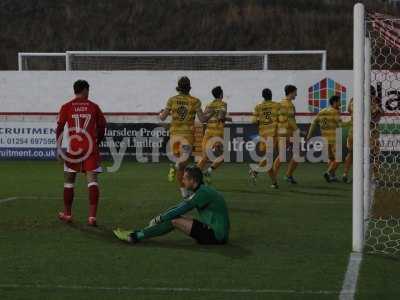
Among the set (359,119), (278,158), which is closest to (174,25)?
(278,158)

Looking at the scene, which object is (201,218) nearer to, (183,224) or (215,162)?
(183,224)

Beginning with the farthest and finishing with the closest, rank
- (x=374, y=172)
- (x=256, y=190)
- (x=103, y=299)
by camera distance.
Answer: (x=256, y=190), (x=374, y=172), (x=103, y=299)

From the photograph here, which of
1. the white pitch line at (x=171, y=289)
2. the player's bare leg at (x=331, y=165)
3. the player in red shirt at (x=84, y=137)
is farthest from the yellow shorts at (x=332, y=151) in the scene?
the white pitch line at (x=171, y=289)

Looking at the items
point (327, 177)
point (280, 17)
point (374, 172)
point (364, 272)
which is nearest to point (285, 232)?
point (364, 272)

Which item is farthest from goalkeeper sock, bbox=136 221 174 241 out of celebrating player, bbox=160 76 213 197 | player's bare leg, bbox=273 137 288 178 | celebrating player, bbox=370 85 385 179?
player's bare leg, bbox=273 137 288 178

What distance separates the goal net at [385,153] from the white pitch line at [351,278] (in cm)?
52

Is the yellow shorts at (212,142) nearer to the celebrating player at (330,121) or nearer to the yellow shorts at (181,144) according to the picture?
the celebrating player at (330,121)

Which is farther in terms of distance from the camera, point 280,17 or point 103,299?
point 280,17

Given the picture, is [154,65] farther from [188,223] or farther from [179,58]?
[188,223]

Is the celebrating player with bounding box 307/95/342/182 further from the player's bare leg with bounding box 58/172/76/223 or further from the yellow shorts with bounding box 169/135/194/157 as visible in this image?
the player's bare leg with bounding box 58/172/76/223

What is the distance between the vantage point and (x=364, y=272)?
825 centimetres

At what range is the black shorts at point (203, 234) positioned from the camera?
9.58m

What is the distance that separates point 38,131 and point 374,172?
40.7 feet

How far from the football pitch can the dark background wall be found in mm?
33627
